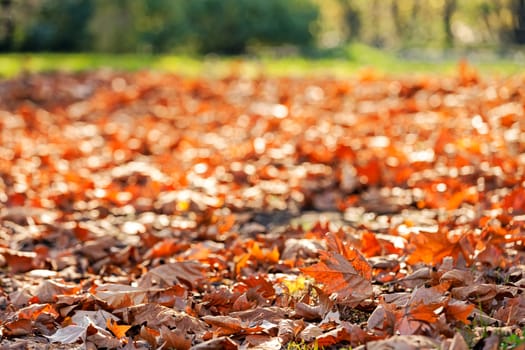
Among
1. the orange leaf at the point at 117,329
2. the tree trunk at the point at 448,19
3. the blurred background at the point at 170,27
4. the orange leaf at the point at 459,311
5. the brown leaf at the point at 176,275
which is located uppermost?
the orange leaf at the point at 459,311

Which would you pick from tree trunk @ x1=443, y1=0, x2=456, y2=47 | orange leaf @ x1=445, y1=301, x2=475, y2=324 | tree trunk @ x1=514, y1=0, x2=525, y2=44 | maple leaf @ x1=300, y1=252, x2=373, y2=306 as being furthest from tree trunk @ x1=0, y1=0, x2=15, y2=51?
tree trunk @ x1=443, y1=0, x2=456, y2=47

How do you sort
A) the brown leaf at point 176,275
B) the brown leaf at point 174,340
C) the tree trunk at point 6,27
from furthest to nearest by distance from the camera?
the tree trunk at point 6,27 < the brown leaf at point 176,275 < the brown leaf at point 174,340

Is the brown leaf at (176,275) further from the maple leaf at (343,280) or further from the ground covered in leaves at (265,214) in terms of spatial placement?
the maple leaf at (343,280)

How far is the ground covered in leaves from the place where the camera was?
2.83 meters

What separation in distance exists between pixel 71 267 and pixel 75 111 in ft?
19.6

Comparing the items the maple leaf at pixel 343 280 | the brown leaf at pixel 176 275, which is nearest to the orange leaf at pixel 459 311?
the maple leaf at pixel 343 280

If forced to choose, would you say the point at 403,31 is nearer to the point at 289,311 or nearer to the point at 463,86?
the point at 463,86

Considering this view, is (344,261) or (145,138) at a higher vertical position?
(344,261)

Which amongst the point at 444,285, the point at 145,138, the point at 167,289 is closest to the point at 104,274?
the point at 167,289

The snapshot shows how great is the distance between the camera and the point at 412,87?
9.36 metres

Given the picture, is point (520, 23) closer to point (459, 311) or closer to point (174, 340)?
point (459, 311)

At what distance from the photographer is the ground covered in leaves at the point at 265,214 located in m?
2.83

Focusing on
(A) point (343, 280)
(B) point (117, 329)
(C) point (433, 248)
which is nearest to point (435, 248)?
(C) point (433, 248)

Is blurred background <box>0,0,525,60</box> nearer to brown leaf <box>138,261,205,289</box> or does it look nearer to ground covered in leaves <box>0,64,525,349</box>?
ground covered in leaves <box>0,64,525,349</box>
